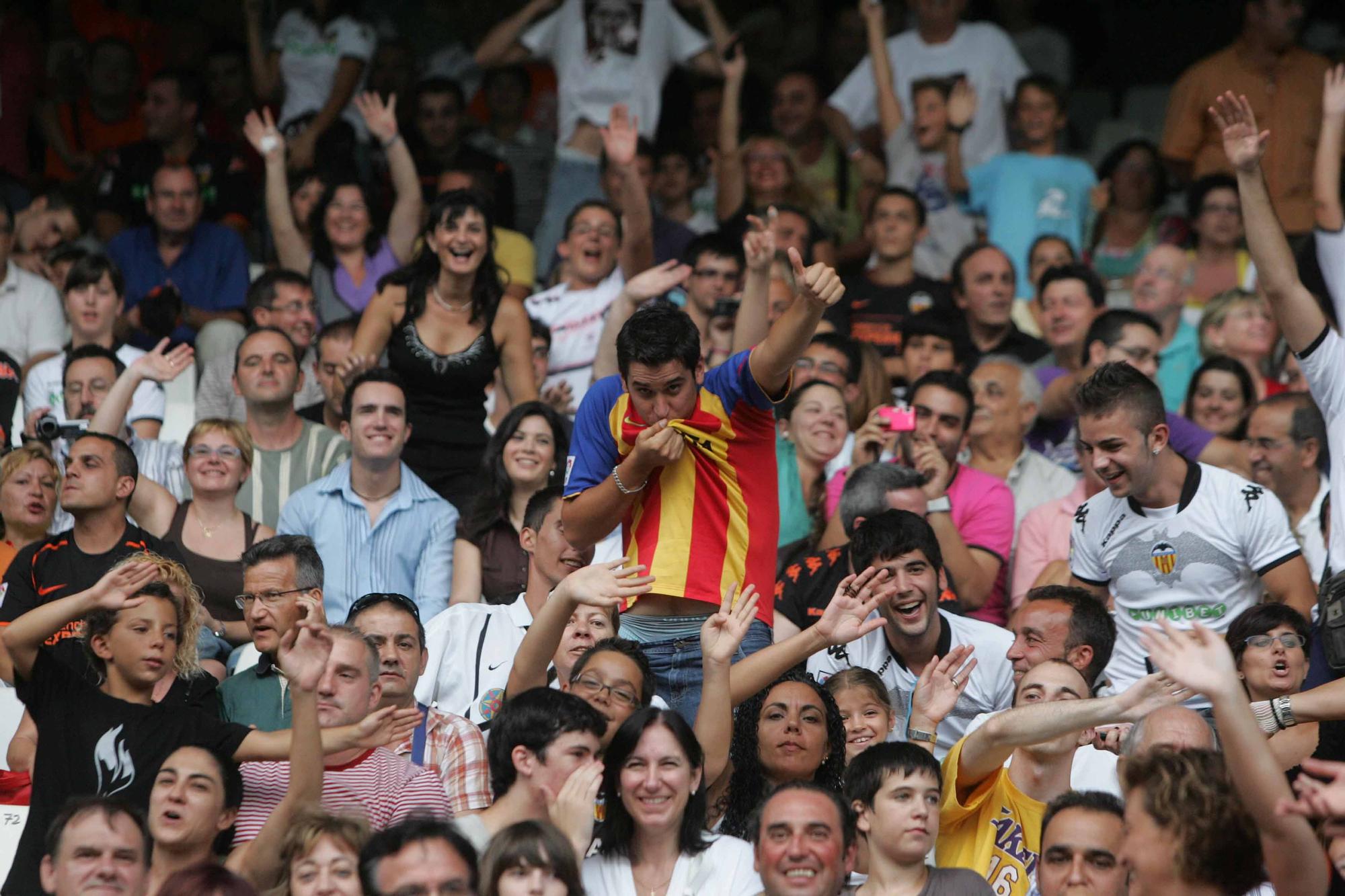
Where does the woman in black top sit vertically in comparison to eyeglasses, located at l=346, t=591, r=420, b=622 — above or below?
above

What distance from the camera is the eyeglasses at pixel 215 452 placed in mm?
7594

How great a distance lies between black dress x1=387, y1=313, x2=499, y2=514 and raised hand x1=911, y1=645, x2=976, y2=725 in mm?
2828

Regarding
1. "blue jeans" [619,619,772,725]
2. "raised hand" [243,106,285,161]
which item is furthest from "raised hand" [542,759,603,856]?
"raised hand" [243,106,285,161]

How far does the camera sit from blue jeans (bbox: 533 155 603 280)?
429 inches

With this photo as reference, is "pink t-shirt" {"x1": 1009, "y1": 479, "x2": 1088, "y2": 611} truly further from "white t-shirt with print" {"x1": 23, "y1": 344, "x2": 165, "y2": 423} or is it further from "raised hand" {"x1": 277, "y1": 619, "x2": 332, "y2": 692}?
"white t-shirt with print" {"x1": 23, "y1": 344, "x2": 165, "y2": 423}

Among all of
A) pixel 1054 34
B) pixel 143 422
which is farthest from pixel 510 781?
pixel 1054 34

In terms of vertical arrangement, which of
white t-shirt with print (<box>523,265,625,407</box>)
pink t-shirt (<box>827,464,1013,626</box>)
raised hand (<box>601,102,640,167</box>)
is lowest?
pink t-shirt (<box>827,464,1013,626</box>)

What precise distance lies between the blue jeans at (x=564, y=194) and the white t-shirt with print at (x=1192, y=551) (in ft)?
16.0

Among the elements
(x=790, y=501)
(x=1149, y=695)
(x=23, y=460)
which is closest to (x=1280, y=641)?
(x=1149, y=695)

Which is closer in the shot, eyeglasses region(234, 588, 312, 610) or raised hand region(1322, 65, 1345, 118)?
eyeglasses region(234, 588, 312, 610)

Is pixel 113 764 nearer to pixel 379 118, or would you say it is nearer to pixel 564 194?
pixel 379 118

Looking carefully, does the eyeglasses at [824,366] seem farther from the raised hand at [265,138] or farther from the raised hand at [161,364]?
the raised hand at [265,138]

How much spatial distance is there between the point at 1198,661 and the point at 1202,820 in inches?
13.5

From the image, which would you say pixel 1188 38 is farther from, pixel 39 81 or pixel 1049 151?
pixel 39 81
